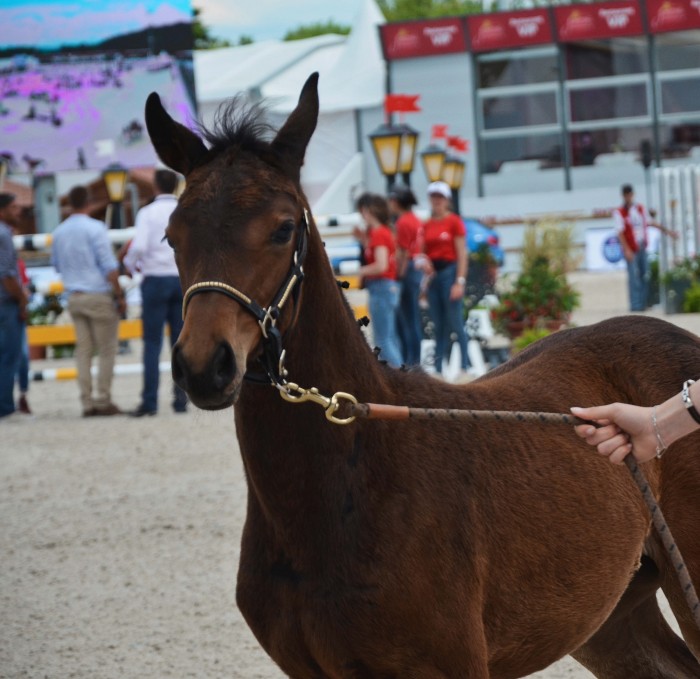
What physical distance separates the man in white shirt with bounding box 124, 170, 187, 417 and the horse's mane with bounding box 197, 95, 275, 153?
28.2 feet

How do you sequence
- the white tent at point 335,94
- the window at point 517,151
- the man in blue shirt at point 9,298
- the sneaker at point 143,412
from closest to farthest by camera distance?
the man in blue shirt at point 9,298, the sneaker at point 143,412, the white tent at point 335,94, the window at point 517,151

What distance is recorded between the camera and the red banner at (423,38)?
139 ft

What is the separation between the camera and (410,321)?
14.4 meters

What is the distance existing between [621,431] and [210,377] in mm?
1092

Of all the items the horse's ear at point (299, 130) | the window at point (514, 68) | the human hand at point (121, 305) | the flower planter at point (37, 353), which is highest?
the window at point (514, 68)

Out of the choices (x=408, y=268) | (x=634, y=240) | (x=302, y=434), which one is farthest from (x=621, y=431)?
(x=634, y=240)

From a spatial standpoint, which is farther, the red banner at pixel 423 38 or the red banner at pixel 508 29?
the red banner at pixel 508 29

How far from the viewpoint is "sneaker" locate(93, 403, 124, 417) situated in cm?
1364

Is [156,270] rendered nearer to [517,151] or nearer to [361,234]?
[361,234]

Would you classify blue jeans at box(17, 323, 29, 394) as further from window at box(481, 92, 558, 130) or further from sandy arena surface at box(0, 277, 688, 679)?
window at box(481, 92, 558, 130)

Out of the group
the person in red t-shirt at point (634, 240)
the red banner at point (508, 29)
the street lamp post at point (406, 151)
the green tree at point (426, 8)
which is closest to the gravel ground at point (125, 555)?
the street lamp post at point (406, 151)

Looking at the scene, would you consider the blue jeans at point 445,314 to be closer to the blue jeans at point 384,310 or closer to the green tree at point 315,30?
the blue jeans at point 384,310

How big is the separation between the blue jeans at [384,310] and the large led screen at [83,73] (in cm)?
1377

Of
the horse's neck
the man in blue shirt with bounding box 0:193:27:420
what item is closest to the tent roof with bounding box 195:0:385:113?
the man in blue shirt with bounding box 0:193:27:420
